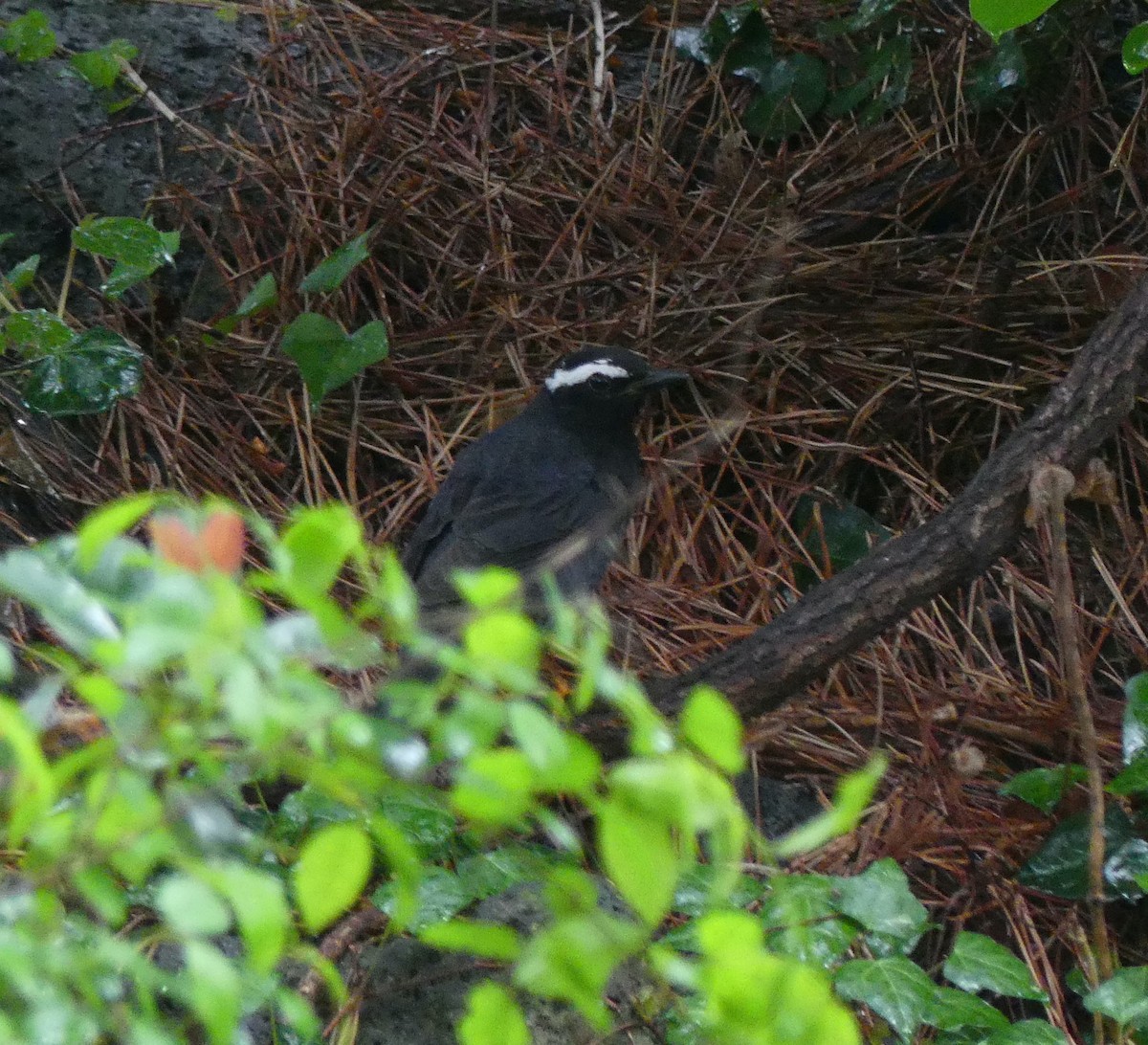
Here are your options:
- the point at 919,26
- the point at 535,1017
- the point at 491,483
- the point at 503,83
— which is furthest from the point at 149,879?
the point at 919,26

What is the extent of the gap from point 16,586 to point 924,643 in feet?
10.1

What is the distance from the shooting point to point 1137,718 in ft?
9.42

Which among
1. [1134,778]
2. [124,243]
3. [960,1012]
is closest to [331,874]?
[960,1012]

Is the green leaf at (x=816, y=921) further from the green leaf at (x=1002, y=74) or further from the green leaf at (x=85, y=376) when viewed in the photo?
the green leaf at (x=1002, y=74)

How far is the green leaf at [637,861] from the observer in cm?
107

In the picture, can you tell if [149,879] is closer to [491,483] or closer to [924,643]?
[491,483]

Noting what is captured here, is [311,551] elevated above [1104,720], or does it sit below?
above

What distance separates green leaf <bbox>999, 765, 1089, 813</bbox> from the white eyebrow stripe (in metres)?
1.72

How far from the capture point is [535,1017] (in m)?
2.60

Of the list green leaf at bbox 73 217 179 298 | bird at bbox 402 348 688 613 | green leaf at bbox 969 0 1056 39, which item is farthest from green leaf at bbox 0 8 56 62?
green leaf at bbox 969 0 1056 39

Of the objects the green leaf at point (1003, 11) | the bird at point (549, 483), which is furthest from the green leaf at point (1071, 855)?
the green leaf at point (1003, 11)

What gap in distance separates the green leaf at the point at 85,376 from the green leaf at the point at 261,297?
1.38 feet

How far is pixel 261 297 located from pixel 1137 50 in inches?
98.3

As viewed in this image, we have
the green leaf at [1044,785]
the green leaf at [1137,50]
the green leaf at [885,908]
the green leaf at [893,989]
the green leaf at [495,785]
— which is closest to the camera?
the green leaf at [495,785]
